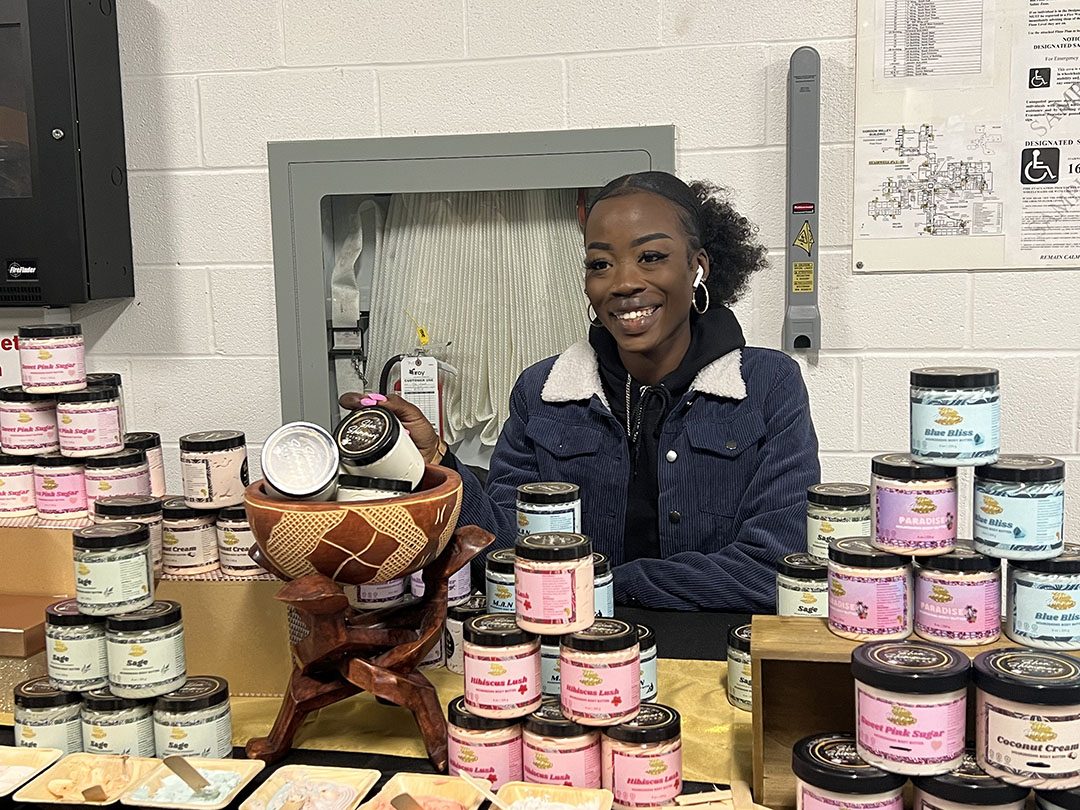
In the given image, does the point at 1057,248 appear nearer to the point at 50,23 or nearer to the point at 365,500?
the point at 365,500

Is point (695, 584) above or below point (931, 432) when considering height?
below

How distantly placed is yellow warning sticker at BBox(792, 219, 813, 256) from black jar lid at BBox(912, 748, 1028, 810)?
66.1 inches

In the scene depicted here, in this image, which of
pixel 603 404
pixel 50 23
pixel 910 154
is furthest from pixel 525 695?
pixel 50 23

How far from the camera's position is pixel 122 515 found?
54.7 inches

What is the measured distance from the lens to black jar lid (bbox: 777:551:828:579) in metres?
1.26

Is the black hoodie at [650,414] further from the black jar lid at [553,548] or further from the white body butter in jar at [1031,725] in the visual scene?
the white body butter in jar at [1031,725]

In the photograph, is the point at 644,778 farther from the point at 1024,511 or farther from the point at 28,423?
the point at 28,423

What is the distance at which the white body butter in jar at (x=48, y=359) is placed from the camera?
1.58m

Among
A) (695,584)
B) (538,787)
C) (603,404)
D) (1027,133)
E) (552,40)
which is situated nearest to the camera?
(538,787)

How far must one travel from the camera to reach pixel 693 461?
2010mm

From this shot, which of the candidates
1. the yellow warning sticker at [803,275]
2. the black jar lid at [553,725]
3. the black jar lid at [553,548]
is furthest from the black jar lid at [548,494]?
the yellow warning sticker at [803,275]

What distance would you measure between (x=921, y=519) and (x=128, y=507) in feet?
3.14

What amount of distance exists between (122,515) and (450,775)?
1.89 feet

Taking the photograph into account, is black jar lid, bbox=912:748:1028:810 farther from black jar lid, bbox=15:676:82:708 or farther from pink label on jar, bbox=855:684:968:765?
black jar lid, bbox=15:676:82:708
